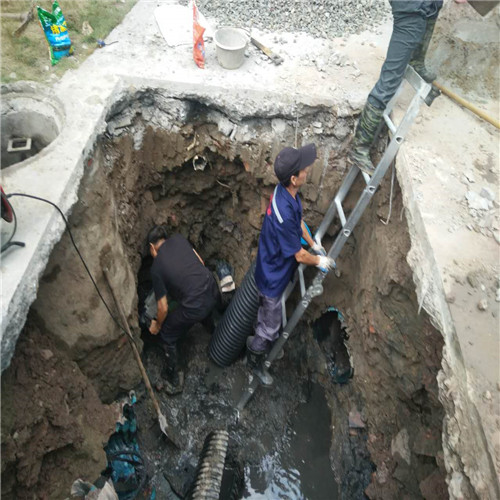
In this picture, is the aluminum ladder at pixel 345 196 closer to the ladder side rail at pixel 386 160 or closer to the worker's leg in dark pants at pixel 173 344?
the ladder side rail at pixel 386 160

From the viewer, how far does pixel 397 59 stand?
329 cm

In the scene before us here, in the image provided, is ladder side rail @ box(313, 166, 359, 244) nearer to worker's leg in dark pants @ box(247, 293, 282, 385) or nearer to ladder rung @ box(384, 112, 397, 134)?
ladder rung @ box(384, 112, 397, 134)

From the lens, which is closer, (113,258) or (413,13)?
(413,13)

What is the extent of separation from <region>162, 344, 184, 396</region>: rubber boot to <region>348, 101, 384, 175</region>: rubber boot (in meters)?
2.82

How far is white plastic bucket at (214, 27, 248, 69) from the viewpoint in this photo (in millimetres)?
4109

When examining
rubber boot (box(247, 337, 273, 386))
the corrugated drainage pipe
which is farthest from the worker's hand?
rubber boot (box(247, 337, 273, 386))

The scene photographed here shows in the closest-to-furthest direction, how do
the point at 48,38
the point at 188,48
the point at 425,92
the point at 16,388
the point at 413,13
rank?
the point at 16,388 < the point at 425,92 < the point at 413,13 < the point at 48,38 < the point at 188,48

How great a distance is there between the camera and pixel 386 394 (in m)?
3.56

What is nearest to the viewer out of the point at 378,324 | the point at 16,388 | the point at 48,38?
the point at 16,388

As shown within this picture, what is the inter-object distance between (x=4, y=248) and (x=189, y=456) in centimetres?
292

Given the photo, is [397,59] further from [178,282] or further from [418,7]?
[178,282]

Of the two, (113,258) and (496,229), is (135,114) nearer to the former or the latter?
(113,258)

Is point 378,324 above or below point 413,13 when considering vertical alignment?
below

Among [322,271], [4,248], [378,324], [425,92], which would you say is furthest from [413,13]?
[4,248]
